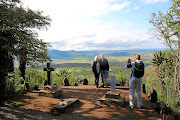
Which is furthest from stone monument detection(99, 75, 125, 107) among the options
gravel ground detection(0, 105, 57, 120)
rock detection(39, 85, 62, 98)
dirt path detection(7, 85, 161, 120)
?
rock detection(39, 85, 62, 98)

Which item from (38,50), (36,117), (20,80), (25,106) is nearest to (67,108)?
(36,117)

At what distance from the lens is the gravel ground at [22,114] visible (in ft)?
14.6

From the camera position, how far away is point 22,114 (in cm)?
476

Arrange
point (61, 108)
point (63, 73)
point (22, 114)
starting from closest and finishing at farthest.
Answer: point (22, 114), point (61, 108), point (63, 73)

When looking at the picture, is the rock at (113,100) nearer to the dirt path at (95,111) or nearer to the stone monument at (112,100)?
the stone monument at (112,100)

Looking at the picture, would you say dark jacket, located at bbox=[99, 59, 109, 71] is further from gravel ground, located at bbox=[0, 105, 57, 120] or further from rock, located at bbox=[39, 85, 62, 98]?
gravel ground, located at bbox=[0, 105, 57, 120]

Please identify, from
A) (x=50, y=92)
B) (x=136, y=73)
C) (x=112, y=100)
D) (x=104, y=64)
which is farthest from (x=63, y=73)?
(x=136, y=73)

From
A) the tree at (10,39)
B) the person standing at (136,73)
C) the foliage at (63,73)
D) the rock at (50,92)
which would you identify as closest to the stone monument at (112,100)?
the person standing at (136,73)

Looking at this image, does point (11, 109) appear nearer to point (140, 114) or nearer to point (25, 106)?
point (25, 106)

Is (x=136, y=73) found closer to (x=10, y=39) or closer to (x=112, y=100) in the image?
(x=112, y=100)

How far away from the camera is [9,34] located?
5.29 meters

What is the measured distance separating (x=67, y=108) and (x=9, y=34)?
3401mm

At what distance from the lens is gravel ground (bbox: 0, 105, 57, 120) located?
4.46 meters

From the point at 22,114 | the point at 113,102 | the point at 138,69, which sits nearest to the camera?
the point at 22,114
